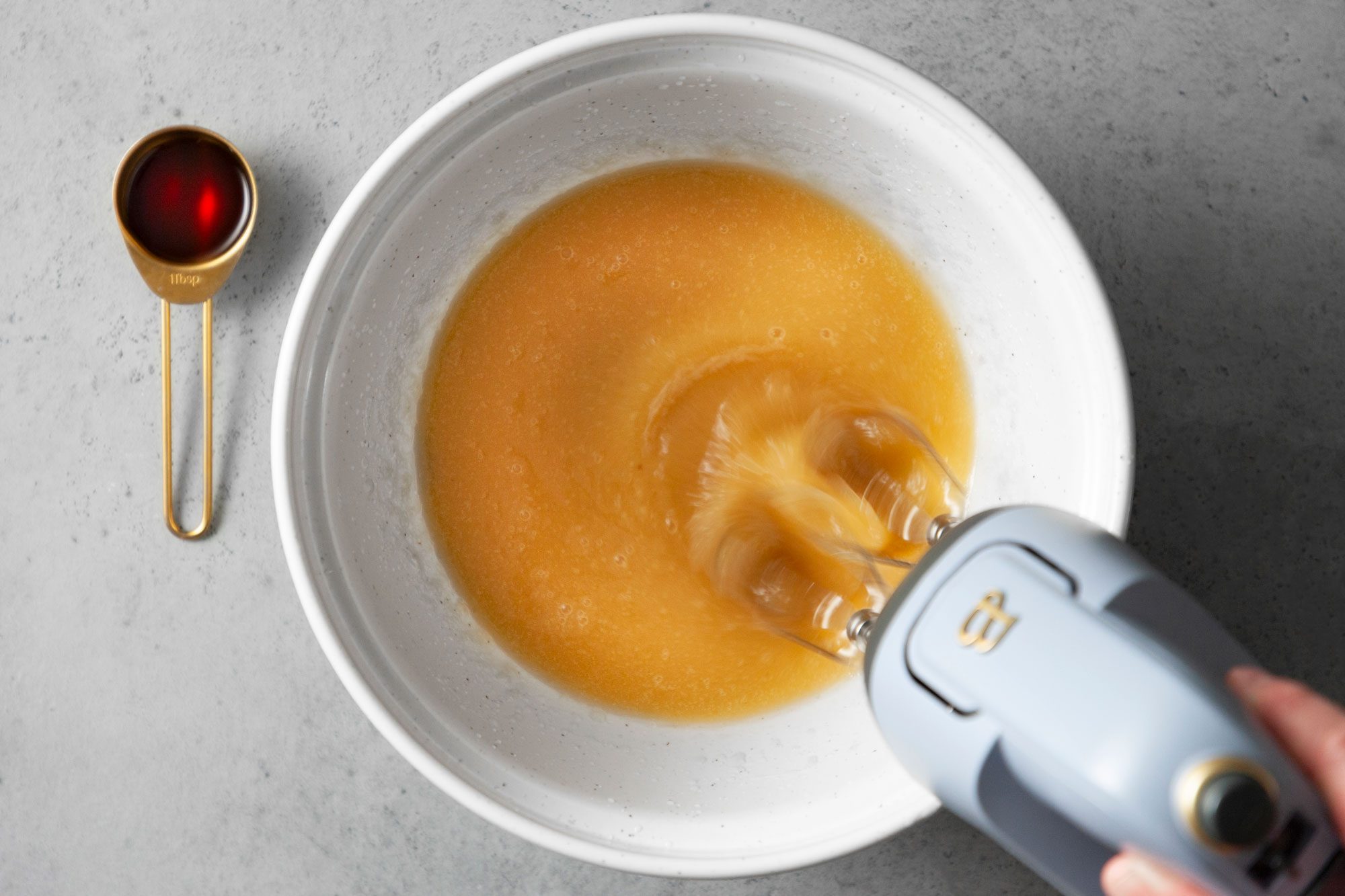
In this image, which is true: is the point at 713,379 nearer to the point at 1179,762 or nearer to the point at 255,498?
the point at 255,498

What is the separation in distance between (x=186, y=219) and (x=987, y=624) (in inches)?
33.3

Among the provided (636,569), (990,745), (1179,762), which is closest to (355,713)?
(636,569)

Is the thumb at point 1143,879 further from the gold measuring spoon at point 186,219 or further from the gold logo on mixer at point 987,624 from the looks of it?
the gold measuring spoon at point 186,219

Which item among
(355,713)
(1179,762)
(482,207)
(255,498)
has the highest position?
(1179,762)

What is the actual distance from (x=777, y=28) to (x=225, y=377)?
64cm

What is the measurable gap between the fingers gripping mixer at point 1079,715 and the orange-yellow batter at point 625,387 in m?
0.36

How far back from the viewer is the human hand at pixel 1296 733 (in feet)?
1.77

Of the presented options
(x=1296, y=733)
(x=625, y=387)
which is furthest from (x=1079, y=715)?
(x=625, y=387)

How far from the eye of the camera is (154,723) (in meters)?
1.05

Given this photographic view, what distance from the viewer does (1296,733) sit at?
1.89 ft

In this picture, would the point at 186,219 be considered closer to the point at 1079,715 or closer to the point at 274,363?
the point at 274,363

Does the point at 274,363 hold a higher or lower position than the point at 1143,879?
lower

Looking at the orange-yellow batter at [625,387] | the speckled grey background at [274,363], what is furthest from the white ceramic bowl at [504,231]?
the speckled grey background at [274,363]

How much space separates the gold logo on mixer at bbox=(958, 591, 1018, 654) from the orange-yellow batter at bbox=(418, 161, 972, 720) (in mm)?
415
